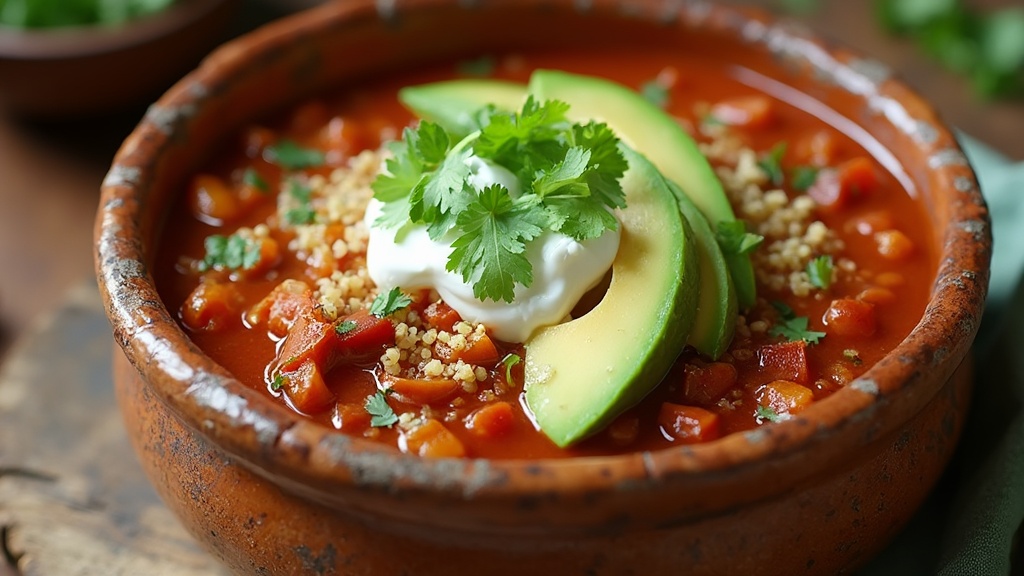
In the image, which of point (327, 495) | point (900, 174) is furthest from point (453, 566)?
point (900, 174)

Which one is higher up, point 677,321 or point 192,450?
point 677,321

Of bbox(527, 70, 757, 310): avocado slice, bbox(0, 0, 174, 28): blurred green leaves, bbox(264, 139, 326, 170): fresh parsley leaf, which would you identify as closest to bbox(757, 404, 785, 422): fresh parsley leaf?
bbox(527, 70, 757, 310): avocado slice

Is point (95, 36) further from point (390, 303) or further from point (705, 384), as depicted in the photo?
point (705, 384)

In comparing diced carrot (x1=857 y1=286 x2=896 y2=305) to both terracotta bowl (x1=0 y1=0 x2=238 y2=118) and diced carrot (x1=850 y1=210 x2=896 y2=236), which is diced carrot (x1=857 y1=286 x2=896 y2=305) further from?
terracotta bowl (x1=0 y1=0 x2=238 y2=118)

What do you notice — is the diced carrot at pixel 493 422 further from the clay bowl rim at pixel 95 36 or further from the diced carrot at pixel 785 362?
the clay bowl rim at pixel 95 36

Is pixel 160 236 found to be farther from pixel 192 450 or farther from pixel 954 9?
pixel 954 9
